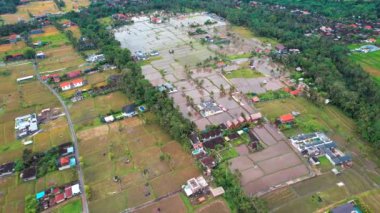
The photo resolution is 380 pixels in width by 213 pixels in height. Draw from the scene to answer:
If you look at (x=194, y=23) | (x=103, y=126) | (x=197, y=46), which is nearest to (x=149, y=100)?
(x=103, y=126)

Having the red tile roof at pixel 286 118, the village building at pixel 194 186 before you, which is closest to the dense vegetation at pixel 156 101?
the village building at pixel 194 186

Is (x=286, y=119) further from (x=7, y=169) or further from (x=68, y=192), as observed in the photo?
(x=7, y=169)

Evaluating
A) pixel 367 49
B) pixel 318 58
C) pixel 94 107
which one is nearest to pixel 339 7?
pixel 367 49

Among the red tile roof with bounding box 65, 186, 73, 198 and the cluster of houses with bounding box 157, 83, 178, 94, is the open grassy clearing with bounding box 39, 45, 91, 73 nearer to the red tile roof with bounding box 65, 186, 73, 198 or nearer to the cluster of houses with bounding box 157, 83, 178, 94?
the cluster of houses with bounding box 157, 83, 178, 94

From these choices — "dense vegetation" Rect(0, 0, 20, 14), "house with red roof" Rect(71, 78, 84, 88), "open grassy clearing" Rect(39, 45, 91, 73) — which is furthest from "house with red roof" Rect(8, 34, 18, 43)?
"house with red roof" Rect(71, 78, 84, 88)

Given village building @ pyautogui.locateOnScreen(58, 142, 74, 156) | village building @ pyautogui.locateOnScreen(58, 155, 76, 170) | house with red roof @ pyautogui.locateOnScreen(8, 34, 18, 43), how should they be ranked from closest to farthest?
1. village building @ pyautogui.locateOnScreen(58, 155, 76, 170)
2. village building @ pyautogui.locateOnScreen(58, 142, 74, 156)
3. house with red roof @ pyautogui.locateOnScreen(8, 34, 18, 43)

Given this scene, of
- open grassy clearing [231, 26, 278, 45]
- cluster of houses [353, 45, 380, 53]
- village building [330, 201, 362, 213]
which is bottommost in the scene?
open grassy clearing [231, 26, 278, 45]

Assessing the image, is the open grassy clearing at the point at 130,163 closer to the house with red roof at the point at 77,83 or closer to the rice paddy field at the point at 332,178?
the rice paddy field at the point at 332,178

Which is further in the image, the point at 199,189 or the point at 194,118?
the point at 194,118
